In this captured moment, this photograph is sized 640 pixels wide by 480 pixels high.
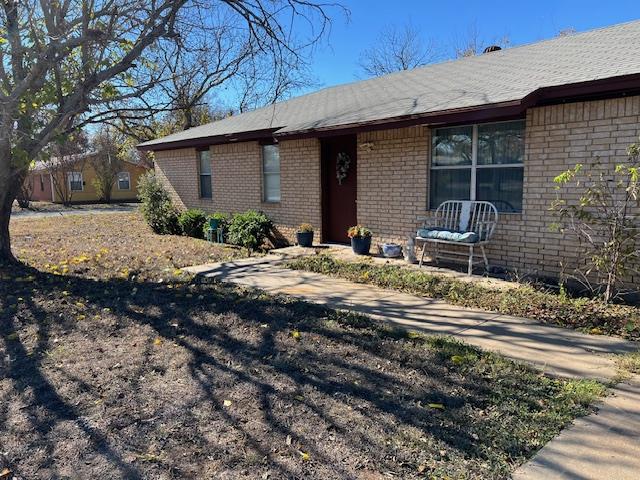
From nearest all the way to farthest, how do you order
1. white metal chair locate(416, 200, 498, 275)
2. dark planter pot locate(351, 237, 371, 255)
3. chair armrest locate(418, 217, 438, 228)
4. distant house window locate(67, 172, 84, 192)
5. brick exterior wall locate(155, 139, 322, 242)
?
1. white metal chair locate(416, 200, 498, 275)
2. chair armrest locate(418, 217, 438, 228)
3. dark planter pot locate(351, 237, 371, 255)
4. brick exterior wall locate(155, 139, 322, 242)
5. distant house window locate(67, 172, 84, 192)

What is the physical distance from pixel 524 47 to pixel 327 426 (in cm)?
962

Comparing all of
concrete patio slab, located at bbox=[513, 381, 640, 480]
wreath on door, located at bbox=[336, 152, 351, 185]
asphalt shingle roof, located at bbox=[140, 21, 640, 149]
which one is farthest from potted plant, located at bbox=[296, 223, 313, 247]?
concrete patio slab, located at bbox=[513, 381, 640, 480]

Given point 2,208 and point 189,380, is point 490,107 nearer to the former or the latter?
point 189,380

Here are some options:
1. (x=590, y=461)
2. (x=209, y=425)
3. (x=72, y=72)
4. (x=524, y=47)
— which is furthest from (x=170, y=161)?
(x=590, y=461)

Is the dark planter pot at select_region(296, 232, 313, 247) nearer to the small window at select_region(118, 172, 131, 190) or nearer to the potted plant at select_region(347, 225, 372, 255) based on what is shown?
the potted plant at select_region(347, 225, 372, 255)

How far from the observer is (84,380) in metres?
3.75

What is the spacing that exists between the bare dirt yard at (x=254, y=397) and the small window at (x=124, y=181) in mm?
36024

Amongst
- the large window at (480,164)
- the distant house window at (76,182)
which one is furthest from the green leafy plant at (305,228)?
the distant house window at (76,182)

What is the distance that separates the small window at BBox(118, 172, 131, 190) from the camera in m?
39.0

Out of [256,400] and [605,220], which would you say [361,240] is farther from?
[256,400]

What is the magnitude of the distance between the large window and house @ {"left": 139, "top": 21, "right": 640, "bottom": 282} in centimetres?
2

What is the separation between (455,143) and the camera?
7.81 metres

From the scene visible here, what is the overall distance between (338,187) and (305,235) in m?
1.27

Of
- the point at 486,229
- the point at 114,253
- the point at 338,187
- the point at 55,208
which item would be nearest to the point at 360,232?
the point at 338,187
